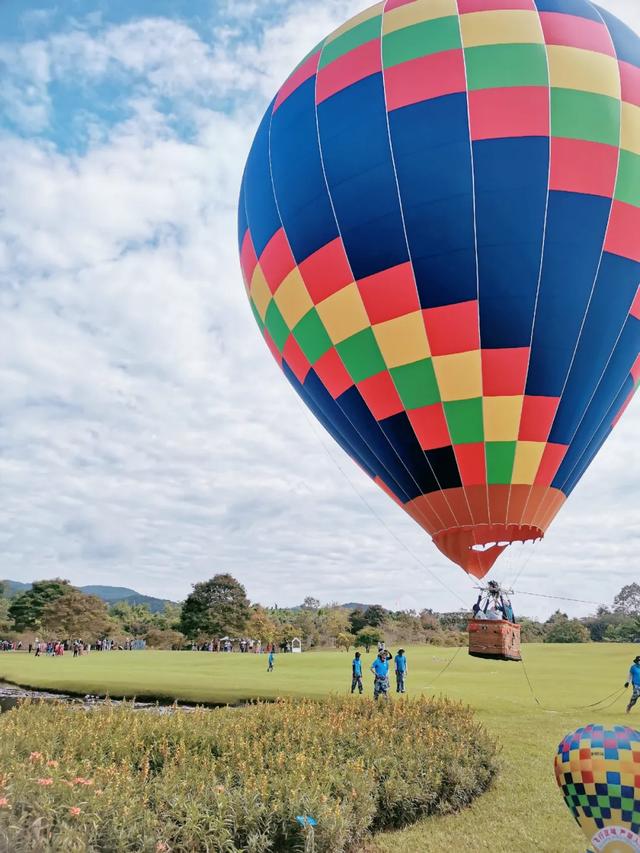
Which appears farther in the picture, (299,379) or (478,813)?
(299,379)

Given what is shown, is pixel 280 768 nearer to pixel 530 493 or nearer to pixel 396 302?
pixel 530 493

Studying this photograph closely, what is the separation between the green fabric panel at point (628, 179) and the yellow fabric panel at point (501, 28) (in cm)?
254

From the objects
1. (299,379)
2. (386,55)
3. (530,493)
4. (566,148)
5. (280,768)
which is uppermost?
(386,55)

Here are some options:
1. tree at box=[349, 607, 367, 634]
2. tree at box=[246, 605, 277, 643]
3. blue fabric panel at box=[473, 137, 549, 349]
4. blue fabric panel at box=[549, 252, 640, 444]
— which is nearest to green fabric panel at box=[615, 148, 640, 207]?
blue fabric panel at box=[549, 252, 640, 444]

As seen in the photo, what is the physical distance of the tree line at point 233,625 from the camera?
5881 centimetres

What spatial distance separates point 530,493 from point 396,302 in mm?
4133

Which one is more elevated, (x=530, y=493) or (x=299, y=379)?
(x=299, y=379)

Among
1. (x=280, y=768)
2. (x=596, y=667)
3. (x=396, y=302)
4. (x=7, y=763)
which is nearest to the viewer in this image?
(x=7, y=763)

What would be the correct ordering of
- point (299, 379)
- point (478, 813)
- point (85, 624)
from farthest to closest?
point (85, 624) → point (299, 379) → point (478, 813)

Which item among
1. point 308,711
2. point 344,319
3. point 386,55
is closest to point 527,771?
point 308,711

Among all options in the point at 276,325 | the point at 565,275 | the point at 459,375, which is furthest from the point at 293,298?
the point at 565,275

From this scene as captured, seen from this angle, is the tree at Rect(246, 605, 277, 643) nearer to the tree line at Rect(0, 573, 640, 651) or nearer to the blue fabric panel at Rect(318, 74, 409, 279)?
the tree line at Rect(0, 573, 640, 651)

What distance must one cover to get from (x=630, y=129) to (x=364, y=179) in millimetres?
→ 4662

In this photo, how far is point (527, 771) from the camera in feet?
31.8
